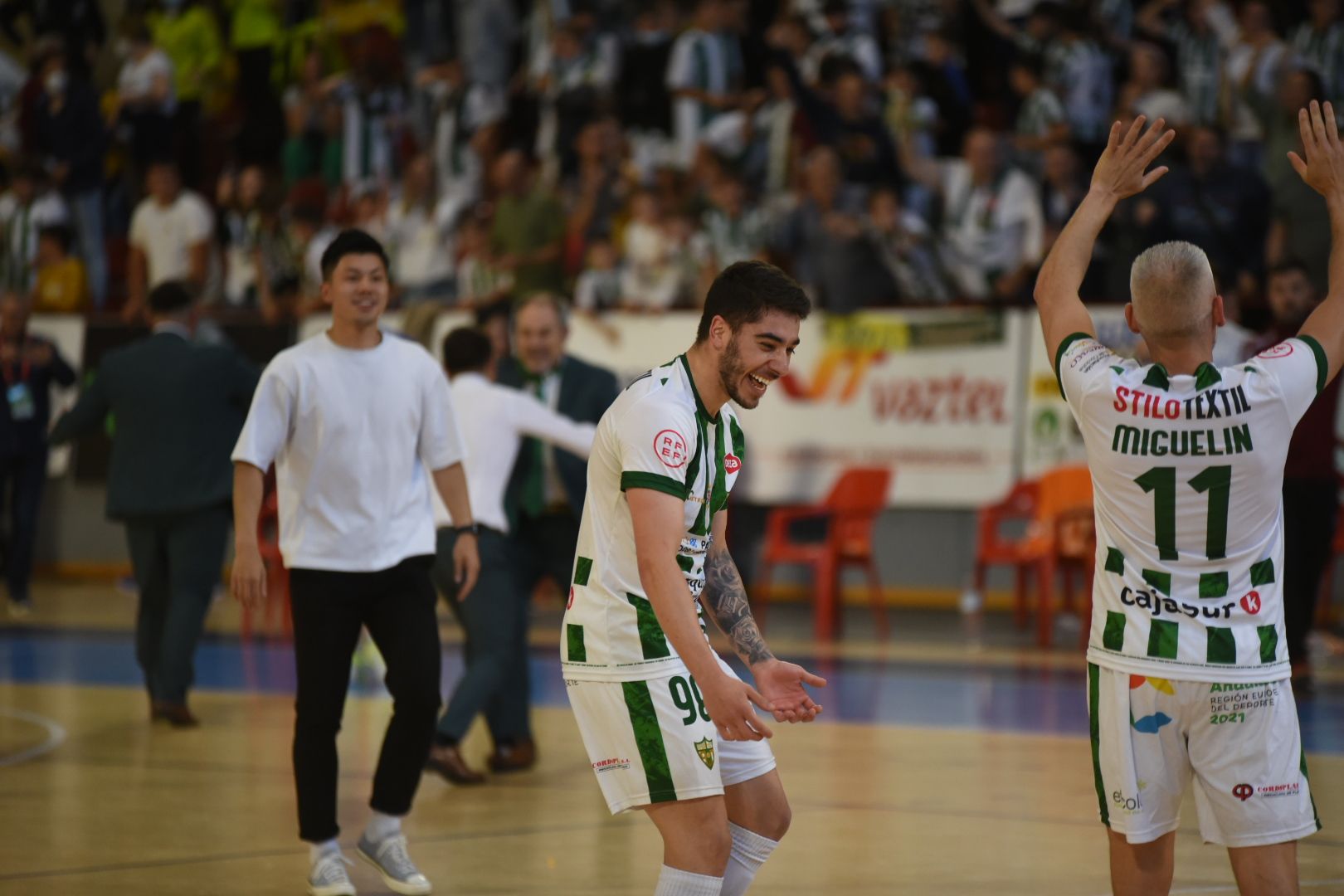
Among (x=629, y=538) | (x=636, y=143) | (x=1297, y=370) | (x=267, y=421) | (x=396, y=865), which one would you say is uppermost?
(x=636, y=143)

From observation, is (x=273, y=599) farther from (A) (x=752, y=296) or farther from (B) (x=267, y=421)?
(A) (x=752, y=296)

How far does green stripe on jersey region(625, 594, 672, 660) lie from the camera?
14.4ft

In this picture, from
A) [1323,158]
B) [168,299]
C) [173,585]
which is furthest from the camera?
[168,299]

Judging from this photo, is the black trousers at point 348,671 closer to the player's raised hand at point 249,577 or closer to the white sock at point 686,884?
the player's raised hand at point 249,577

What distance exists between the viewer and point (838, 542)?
47.1 feet

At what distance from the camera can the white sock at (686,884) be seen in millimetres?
4254

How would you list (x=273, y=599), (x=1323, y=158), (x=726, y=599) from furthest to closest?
(x=273, y=599) < (x=726, y=599) < (x=1323, y=158)

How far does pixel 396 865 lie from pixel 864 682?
568 cm

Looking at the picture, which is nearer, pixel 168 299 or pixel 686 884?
pixel 686 884

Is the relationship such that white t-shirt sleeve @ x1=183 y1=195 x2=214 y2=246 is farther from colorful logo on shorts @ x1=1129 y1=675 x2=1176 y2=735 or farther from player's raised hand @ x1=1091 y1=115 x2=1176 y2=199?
colorful logo on shorts @ x1=1129 y1=675 x2=1176 y2=735

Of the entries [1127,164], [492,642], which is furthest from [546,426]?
A: [1127,164]

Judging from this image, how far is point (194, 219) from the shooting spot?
17328mm

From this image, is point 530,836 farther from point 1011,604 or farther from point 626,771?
point 1011,604

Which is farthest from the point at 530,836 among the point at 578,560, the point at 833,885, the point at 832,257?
the point at 832,257
